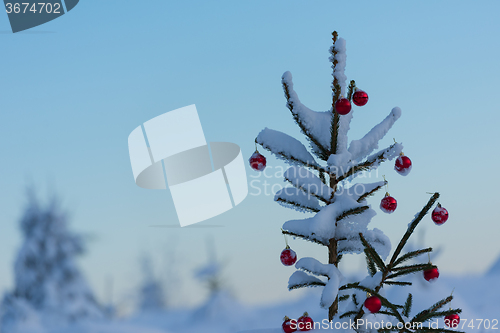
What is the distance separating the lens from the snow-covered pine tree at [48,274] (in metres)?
9.42

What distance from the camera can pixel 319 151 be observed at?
372 cm

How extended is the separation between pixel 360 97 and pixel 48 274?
10.3 metres

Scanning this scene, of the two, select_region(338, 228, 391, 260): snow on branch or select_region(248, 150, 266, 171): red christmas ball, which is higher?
select_region(248, 150, 266, 171): red christmas ball

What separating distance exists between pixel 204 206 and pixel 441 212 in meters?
3.80

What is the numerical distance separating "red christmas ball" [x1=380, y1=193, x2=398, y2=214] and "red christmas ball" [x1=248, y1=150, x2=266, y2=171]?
1.22 meters

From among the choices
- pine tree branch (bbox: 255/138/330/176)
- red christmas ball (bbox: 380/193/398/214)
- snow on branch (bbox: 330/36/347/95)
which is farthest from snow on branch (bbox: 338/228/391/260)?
snow on branch (bbox: 330/36/347/95)

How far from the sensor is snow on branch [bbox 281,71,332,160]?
3592 millimetres

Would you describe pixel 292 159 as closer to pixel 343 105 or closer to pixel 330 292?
pixel 343 105

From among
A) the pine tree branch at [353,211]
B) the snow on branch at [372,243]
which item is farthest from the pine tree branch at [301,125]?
the snow on branch at [372,243]

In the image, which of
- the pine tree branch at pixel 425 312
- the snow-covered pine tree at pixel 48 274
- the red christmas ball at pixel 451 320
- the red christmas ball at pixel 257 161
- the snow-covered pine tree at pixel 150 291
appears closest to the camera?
the pine tree branch at pixel 425 312

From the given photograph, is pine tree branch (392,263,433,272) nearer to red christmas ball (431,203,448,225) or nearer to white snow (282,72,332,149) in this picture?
red christmas ball (431,203,448,225)

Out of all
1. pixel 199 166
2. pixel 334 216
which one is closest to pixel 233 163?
pixel 199 166

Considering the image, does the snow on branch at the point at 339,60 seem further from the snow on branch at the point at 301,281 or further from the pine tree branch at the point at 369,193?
the snow on branch at the point at 301,281

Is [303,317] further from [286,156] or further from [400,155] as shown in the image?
[400,155]
